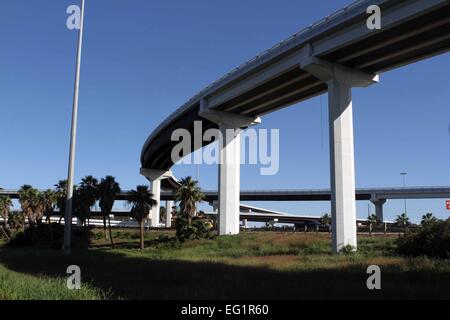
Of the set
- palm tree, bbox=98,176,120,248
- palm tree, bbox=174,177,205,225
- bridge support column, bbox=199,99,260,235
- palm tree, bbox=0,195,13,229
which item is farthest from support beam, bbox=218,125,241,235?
palm tree, bbox=0,195,13,229

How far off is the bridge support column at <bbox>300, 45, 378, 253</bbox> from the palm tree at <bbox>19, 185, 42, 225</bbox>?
6814 cm

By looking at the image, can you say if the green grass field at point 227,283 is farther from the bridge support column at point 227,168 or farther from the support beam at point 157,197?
the support beam at point 157,197

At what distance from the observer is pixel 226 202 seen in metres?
57.3

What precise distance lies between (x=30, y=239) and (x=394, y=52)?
58047mm

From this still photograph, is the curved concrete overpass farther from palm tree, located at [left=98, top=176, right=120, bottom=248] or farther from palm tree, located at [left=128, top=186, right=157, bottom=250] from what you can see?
palm tree, located at [left=98, top=176, right=120, bottom=248]

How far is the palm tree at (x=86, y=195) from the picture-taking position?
7400 centimetres

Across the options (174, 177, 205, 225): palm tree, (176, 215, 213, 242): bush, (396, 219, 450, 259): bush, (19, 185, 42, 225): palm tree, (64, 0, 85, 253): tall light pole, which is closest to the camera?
(64, 0, 85, 253): tall light pole

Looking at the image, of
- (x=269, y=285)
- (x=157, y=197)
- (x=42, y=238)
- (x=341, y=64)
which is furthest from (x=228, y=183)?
(x=157, y=197)

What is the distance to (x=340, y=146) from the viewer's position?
3938 centimetres

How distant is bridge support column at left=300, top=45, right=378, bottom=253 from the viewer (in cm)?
3881

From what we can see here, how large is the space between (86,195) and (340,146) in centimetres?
4573

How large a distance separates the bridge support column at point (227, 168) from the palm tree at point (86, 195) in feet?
78.2

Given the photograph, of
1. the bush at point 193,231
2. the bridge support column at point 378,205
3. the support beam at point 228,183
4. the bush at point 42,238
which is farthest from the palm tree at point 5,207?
the bridge support column at point 378,205
